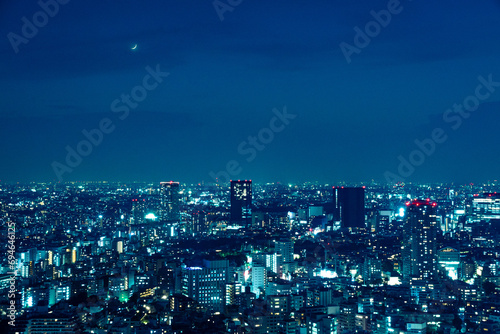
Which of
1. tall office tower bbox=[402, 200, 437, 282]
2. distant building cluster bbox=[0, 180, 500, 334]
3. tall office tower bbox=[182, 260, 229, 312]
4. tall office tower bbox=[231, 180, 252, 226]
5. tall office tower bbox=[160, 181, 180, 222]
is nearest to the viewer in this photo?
distant building cluster bbox=[0, 180, 500, 334]

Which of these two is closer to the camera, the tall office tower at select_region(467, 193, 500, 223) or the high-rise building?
the high-rise building

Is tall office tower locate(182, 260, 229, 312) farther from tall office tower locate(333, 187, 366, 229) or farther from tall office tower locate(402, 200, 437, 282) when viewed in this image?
tall office tower locate(333, 187, 366, 229)

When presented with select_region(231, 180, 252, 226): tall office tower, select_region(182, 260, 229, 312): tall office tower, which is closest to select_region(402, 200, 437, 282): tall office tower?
select_region(182, 260, 229, 312): tall office tower

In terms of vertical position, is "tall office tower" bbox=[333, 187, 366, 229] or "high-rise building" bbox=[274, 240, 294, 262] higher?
"tall office tower" bbox=[333, 187, 366, 229]

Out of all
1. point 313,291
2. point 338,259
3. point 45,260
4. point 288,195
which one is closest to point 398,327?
point 313,291

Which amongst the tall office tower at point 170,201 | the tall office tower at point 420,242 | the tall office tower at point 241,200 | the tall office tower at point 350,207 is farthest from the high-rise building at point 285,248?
the tall office tower at point 241,200

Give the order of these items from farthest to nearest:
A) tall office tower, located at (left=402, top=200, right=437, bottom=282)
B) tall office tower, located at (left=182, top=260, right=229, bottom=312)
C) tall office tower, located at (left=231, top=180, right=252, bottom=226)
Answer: tall office tower, located at (left=231, top=180, right=252, bottom=226), tall office tower, located at (left=402, top=200, right=437, bottom=282), tall office tower, located at (left=182, top=260, right=229, bottom=312)

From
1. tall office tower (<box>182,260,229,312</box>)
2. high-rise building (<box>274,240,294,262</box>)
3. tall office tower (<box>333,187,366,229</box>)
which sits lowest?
tall office tower (<box>182,260,229,312</box>)
